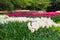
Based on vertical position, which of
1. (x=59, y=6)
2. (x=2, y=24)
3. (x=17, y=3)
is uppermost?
(x=2, y=24)

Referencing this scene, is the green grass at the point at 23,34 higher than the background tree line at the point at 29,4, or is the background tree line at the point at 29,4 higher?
the green grass at the point at 23,34

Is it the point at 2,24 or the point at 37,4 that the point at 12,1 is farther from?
the point at 2,24

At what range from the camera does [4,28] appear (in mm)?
9047

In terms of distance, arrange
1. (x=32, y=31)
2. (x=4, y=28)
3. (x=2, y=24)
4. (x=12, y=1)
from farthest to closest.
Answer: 1. (x=12, y=1)
2. (x=2, y=24)
3. (x=4, y=28)
4. (x=32, y=31)

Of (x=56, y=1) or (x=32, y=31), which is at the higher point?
(x=32, y=31)

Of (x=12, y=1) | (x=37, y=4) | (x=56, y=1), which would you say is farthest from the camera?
(x=56, y=1)

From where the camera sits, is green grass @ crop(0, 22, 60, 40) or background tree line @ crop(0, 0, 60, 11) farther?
background tree line @ crop(0, 0, 60, 11)

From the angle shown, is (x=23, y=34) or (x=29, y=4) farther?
(x=29, y=4)

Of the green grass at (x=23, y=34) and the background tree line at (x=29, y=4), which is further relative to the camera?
the background tree line at (x=29, y=4)

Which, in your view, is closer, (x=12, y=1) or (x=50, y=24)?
(x=50, y=24)

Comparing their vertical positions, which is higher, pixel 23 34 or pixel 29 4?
pixel 23 34

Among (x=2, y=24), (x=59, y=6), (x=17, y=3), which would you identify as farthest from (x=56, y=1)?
(x=2, y=24)

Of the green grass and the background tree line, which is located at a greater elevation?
the green grass

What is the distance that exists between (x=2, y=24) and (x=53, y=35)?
75.4 inches
